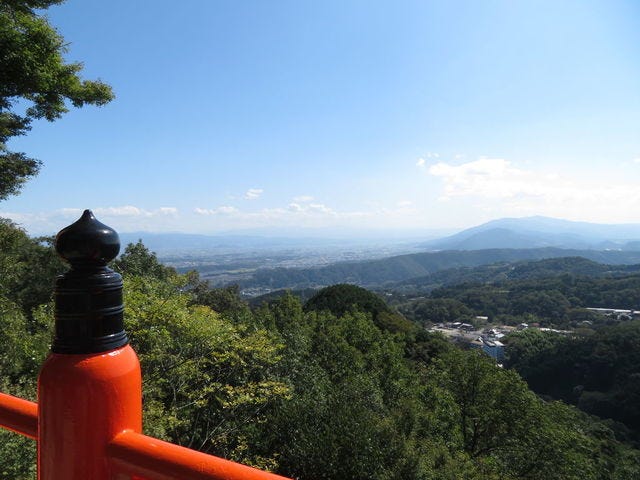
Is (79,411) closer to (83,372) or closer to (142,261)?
(83,372)

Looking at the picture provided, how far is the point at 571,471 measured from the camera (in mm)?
14977

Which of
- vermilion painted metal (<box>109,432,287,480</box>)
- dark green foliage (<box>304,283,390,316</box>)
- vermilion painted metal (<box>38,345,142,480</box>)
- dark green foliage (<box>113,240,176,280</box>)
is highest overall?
vermilion painted metal (<box>38,345,142,480</box>)

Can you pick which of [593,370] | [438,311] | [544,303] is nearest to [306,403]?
[593,370]

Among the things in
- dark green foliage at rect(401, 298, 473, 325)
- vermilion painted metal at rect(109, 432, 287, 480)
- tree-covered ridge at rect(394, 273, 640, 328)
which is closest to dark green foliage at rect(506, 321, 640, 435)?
tree-covered ridge at rect(394, 273, 640, 328)

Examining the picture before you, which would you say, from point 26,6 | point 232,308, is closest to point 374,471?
point 26,6

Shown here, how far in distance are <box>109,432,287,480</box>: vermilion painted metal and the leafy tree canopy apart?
789 cm

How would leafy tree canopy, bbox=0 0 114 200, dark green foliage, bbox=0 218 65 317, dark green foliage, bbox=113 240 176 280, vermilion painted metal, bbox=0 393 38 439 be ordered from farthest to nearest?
dark green foliage, bbox=113 240 176 280
dark green foliage, bbox=0 218 65 317
leafy tree canopy, bbox=0 0 114 200
vermilion painted metal, bbox=0 393 38 439

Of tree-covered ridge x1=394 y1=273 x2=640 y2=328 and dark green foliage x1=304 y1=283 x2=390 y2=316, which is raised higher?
dark green foliage x1=304 y1=283 x2=390 y2=316

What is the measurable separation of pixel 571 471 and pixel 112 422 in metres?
19.3

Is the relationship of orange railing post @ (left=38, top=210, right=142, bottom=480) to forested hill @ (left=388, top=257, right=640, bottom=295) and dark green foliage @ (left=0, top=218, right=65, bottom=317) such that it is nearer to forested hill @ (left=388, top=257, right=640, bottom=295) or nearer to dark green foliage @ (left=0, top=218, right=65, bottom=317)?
dark green foliage @ (left=0, top=218, right=65, bottom=317)

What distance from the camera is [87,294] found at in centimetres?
84

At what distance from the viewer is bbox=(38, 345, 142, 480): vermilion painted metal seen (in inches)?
32.1

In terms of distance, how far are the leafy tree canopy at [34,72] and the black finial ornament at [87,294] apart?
762cm

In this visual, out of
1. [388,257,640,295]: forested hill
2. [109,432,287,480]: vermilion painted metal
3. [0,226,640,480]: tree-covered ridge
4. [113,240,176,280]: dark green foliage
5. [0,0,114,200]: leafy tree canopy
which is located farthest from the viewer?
[388,257,640,295]: forested hill
